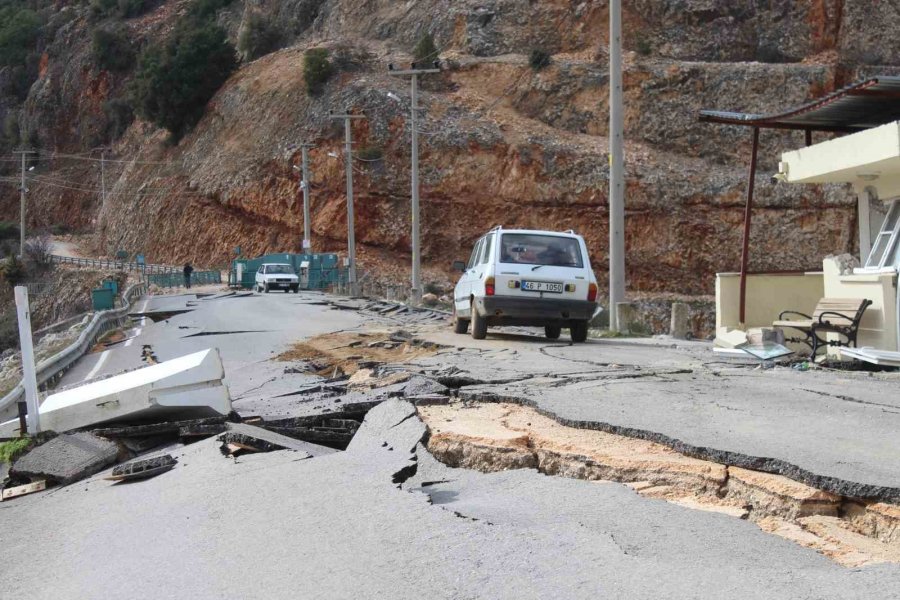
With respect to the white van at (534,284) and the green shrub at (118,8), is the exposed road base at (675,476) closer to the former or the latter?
the white van at (534,284)

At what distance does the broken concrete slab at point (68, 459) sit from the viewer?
279 inches

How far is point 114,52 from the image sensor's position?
306 feet

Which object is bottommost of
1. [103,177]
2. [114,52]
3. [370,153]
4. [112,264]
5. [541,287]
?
[541,287]

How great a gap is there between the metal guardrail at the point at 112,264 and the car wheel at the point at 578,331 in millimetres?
48942

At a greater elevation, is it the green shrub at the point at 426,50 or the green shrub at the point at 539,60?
the green shrub at the point at 426,50

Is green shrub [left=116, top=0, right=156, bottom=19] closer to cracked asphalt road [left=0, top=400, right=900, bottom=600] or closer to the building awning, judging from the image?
the building awning

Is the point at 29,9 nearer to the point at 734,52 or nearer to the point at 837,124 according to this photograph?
the point at 734,52

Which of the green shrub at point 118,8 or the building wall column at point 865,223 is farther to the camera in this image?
the green shrub at point 118,8

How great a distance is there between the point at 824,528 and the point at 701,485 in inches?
34.2

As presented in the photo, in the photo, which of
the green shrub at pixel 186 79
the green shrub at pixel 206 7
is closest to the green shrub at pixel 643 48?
the green shrub at pixel 186 79

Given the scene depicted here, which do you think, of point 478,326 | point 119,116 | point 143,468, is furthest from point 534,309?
point 119,116

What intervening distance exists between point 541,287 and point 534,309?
38cm

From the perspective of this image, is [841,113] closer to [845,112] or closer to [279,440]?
[845,112]

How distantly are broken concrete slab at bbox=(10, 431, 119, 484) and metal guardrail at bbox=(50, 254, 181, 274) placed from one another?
55505 millimetres
